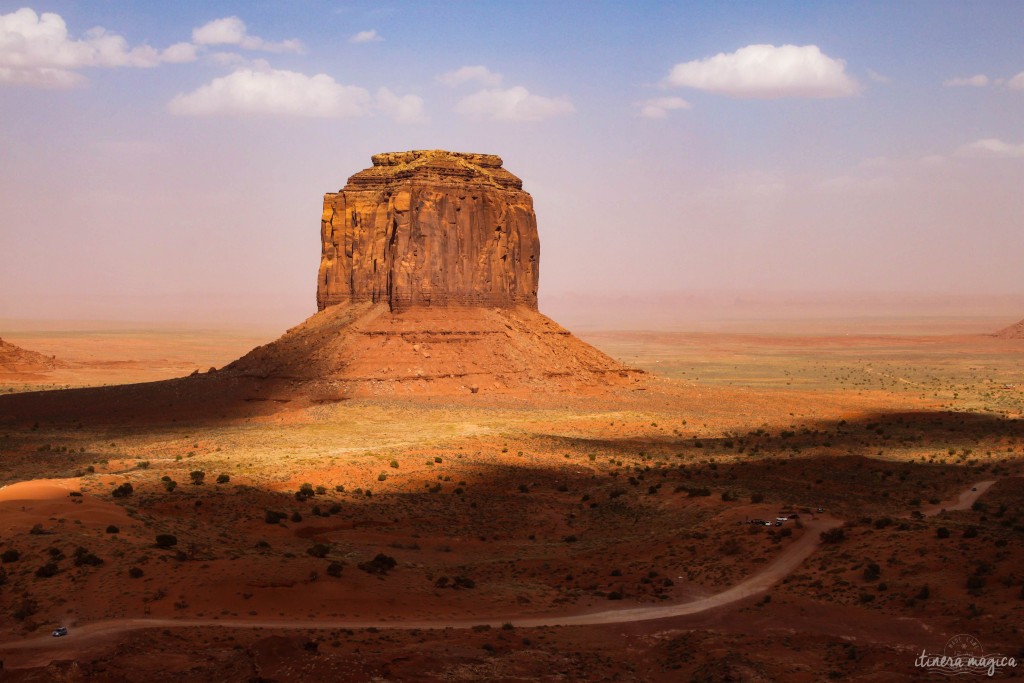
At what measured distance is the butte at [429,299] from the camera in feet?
214

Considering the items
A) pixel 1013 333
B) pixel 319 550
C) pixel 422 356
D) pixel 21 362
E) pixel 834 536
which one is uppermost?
pixel 1013 333

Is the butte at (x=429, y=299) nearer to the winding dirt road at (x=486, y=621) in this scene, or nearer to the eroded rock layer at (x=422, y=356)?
the eroded rock layer at (x=422, y=356)

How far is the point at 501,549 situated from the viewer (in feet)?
98.2

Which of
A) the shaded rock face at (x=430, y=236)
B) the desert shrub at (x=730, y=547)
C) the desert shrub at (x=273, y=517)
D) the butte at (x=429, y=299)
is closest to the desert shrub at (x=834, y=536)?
the desert shrub at (x=730, y=547)

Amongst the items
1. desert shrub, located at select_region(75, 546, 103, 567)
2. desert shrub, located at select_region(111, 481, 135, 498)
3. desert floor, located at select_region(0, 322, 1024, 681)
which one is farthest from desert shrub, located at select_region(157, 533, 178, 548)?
desert shrub, located at select_region(111, 481, 135, 498)

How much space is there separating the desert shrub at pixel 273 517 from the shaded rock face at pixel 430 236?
38.3 m

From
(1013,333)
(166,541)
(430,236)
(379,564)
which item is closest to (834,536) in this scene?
(379,564)

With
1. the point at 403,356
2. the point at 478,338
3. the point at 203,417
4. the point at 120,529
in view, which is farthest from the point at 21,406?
the point at 120,529

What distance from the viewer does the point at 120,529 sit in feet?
84.9

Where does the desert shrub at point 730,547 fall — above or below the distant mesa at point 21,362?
below

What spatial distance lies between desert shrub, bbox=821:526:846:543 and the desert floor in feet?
0.85

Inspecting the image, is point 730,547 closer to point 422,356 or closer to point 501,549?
point 501,549

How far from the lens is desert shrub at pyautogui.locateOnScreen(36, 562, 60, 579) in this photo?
21969 millimetres

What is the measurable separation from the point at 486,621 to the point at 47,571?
359 inches
